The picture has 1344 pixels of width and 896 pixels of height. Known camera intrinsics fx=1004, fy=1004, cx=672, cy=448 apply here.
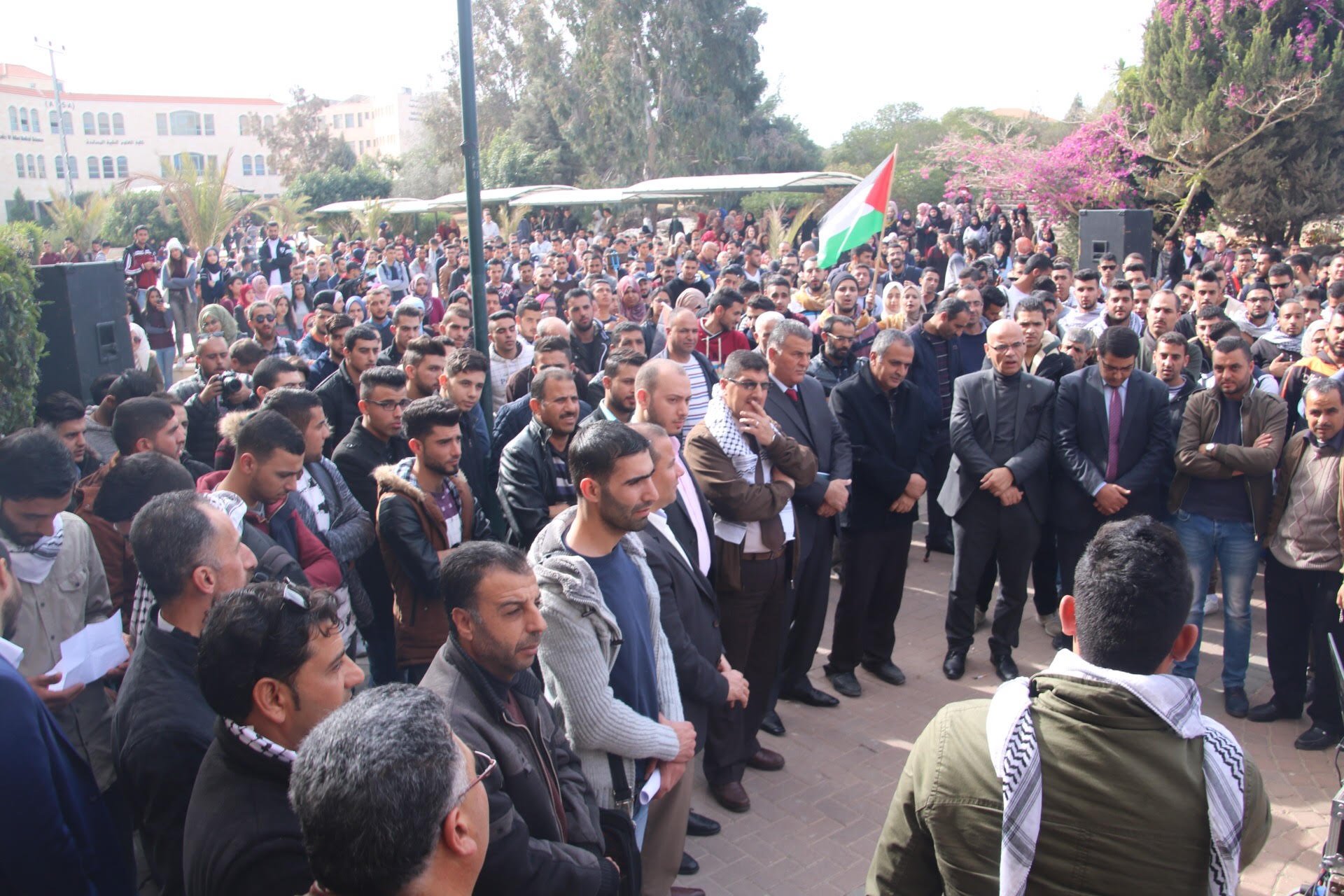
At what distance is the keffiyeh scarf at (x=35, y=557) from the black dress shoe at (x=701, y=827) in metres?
2.68

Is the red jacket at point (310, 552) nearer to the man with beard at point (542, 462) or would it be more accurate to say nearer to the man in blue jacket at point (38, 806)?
the man with beard at point (542, 462)

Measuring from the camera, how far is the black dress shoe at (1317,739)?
5047mm

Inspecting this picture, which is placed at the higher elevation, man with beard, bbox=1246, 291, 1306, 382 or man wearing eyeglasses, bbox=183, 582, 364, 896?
man with beard, bbox=1246, 291, 1306, 382

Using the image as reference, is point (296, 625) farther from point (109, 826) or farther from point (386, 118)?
point (386, 118)

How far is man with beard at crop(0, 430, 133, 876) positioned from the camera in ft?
10.9

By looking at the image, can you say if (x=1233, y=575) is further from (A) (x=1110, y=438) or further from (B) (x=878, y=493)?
(B) (x=878, y=493)

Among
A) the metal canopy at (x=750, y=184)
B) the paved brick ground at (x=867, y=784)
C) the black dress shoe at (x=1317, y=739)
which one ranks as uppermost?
the metal canopy at (x=750, y=184)

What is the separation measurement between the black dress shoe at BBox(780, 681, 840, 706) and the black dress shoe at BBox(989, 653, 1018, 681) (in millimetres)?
1051

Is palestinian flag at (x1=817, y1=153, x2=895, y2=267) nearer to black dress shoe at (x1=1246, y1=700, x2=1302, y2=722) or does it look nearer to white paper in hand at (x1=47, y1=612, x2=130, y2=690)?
black dress shoe at (x1=1246, y1=700, x2=1302, y2=722)

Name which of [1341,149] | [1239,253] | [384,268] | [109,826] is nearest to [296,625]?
[109,826]

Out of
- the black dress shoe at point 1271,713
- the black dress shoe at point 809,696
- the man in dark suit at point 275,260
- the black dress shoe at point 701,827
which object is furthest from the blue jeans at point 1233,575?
the man in dark suit at point 275,260

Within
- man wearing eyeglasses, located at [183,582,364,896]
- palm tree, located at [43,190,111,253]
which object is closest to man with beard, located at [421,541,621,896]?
man wearing eyeglasses, located at [183,582,364,896]

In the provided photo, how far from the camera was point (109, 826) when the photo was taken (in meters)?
2.70

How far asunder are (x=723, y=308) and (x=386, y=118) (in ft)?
326
